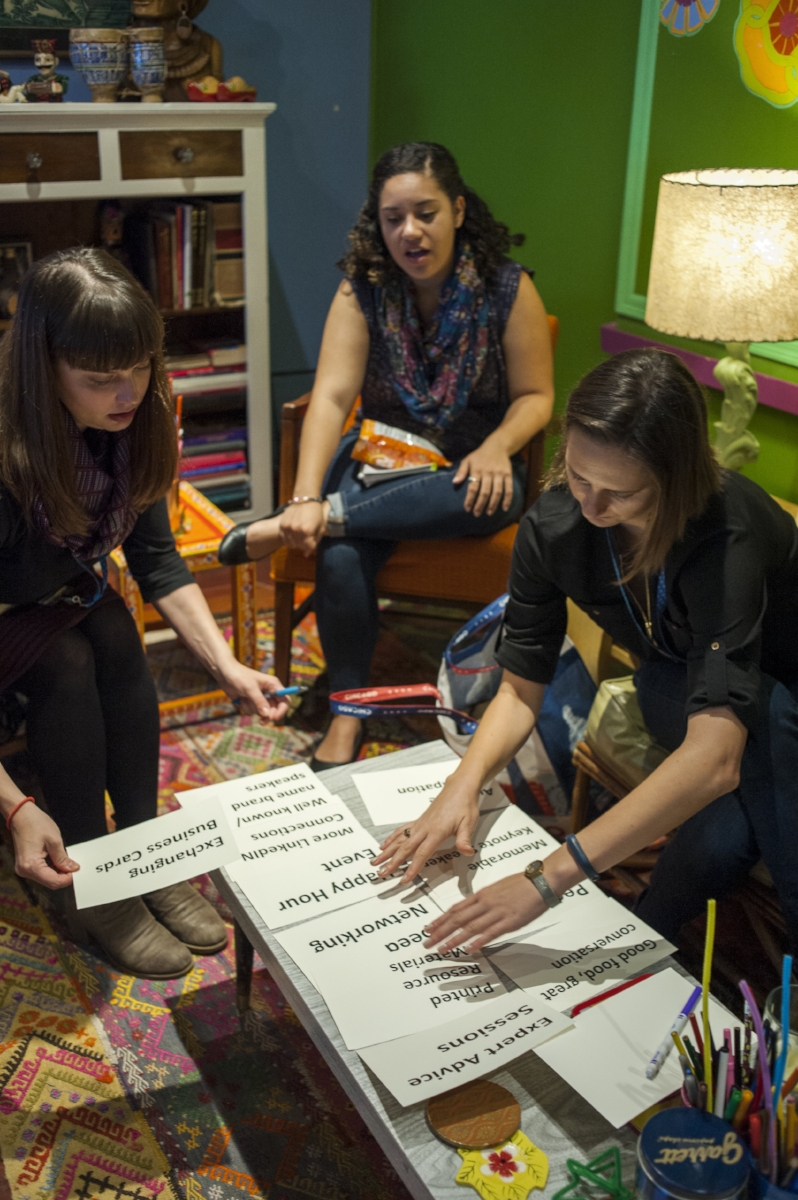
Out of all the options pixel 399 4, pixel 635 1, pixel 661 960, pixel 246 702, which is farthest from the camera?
pixel 399 4

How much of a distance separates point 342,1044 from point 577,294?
227 cm

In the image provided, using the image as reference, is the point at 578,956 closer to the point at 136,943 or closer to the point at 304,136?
the point at 136,943

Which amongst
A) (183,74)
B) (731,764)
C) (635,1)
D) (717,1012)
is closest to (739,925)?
(731,764)

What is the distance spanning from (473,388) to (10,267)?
1.42 m

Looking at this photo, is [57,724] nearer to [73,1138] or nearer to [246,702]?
[246,702]

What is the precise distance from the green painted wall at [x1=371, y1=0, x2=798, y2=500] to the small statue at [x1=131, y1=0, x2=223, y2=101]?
Answer: 0.70m

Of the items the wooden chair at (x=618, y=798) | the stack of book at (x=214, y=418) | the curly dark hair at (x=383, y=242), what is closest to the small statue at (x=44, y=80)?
the stack of book at (x=214, y=418)

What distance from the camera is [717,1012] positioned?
114 centimetres

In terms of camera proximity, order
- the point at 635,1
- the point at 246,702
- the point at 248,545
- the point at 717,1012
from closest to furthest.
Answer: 1. the point at 717,1012
2. the point at 246,702
3. the point at 248,545
4. the point at 635,1

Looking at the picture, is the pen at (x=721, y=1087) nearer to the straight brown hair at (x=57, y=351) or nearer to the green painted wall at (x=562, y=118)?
the straight brown hair at (x=57, y=351)

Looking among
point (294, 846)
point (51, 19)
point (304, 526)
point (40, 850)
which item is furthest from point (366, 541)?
point (51, 19)

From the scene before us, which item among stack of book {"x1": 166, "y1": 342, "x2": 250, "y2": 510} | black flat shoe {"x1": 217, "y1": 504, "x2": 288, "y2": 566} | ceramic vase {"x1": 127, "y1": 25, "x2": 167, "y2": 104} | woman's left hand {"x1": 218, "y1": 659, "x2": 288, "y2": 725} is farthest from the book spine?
woman's left hand {"x1": 218, "y1": 659, "x2": 288, "y2": 725}

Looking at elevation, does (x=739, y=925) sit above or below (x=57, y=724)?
below

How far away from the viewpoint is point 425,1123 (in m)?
1.05
